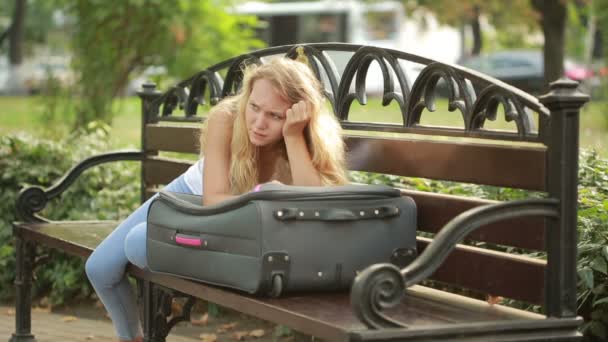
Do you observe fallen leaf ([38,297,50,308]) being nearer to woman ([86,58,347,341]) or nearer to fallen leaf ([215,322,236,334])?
fallen leaf ([215,322,236,334])

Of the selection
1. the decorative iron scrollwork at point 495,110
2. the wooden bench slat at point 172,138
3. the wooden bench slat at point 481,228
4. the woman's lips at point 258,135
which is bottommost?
the wooden bench slat at point 481,228

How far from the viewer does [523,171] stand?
11.3 feet

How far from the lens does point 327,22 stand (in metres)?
38.0

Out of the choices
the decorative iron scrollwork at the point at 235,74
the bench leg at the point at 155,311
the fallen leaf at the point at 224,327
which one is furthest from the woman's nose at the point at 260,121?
the fallen leaf at the point at 224,327

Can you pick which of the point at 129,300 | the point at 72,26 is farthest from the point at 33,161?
the point at 72,26

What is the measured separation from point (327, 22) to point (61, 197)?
31586 millimetres

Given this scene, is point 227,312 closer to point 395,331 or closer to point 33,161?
point 33,161

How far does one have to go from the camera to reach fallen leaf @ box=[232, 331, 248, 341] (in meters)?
5.61

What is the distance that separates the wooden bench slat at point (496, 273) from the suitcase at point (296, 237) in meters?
0.18

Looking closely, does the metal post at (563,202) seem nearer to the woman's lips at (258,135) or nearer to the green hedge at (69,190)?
the woman's lips at (258,135)

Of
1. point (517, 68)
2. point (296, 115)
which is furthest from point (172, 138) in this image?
point (517, 68)

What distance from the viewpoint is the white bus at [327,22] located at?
37.2 metres

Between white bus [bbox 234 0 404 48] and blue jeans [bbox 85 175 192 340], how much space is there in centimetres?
3268

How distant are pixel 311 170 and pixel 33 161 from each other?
139 inches
